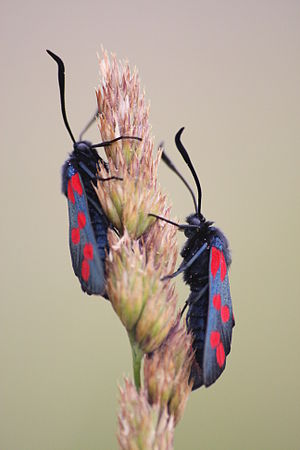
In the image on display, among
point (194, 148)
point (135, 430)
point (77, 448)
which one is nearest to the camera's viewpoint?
point (135, 430)

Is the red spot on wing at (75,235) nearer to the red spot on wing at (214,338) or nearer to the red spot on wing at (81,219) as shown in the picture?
the red spot on wing at (81,219)

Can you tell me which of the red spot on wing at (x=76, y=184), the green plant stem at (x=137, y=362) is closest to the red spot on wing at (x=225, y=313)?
the green plant stem at (x=137, y=362)

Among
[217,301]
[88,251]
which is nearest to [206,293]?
[217,301]

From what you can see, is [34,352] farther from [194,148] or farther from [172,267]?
[172,267]

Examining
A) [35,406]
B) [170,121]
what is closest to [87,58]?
[170,121]

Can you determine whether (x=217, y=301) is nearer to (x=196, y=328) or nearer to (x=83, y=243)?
(x=196, y=328)

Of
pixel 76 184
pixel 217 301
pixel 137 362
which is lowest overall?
pixel 137 362

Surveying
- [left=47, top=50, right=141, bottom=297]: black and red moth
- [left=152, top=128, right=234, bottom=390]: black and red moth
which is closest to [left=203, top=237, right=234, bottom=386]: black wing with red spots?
[left=152, top=128, right=234, bottom=390]: black and red moth
